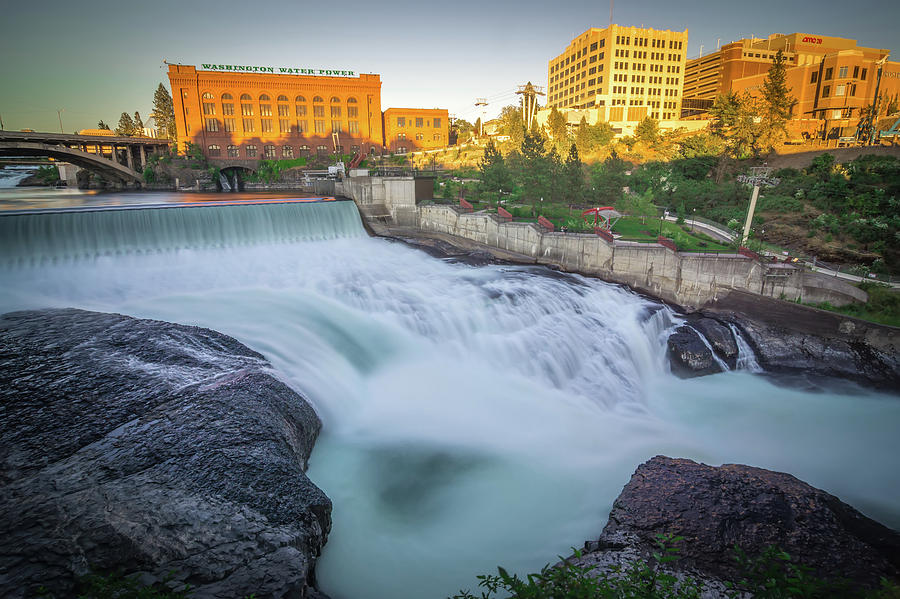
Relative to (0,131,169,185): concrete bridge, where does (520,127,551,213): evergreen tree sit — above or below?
below

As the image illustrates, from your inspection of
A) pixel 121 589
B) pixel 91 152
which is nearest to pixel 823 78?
pixel 121 589

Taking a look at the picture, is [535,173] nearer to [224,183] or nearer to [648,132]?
[648,132]

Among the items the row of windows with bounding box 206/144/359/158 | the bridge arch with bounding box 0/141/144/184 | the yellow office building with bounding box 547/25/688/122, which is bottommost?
the bridge arch with bounding box 0/141/144/184

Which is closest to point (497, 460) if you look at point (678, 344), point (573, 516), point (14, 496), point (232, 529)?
point (573, 516)

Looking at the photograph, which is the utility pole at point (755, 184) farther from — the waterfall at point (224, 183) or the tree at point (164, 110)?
the tree at point (164, 110)

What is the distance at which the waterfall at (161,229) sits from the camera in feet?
65.4

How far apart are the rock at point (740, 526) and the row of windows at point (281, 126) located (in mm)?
73070

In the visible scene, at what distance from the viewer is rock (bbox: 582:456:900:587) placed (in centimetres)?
714

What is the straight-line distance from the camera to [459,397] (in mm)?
14320

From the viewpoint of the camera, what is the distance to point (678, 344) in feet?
58.6

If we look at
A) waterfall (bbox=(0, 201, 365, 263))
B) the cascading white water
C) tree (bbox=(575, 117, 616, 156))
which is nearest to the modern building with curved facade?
tree (bbox=(575, 117, 616, 156))

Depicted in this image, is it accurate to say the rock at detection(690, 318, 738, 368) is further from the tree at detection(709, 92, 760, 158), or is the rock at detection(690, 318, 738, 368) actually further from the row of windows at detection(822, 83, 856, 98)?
the row of windows at detection(822, 83, 856, 98)

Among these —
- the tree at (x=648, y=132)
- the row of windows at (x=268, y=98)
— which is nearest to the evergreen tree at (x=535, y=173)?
the tree at (x=648, y=132)

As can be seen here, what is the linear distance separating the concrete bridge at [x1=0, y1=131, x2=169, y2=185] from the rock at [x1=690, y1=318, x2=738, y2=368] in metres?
60.9
